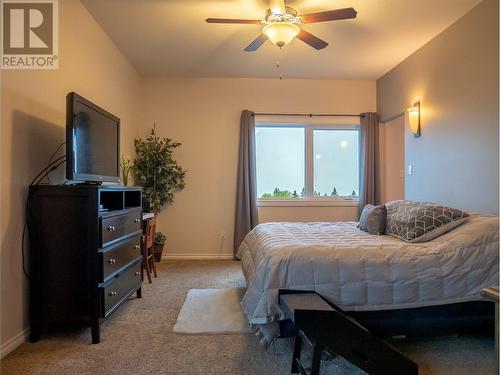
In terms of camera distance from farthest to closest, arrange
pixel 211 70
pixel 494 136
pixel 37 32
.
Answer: pixel 211 70 → pixel 494 136 → pixel 37 32

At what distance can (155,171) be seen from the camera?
15.1 feet

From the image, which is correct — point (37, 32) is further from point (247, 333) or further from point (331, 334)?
point (331, 334)

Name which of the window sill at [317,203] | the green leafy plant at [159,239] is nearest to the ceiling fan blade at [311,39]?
the window sill at [317,203]

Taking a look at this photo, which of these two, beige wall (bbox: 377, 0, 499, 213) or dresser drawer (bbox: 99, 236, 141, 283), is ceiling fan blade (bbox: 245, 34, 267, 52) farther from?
dresser drawer (bbox: 99, 236, 141, 283)

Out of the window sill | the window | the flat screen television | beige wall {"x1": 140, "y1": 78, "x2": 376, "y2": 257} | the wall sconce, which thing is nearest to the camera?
the flat screen television

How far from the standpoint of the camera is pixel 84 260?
2238mm

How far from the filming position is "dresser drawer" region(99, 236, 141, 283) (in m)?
2.29

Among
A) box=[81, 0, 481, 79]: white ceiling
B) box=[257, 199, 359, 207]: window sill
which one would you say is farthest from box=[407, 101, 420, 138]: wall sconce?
box=[257, 199, 359, 207]: window sill

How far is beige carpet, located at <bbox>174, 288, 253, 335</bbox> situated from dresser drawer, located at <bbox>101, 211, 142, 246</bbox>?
2.64ft

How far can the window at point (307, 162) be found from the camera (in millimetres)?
5133

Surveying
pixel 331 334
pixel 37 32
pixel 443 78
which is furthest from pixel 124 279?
pixel 443 78

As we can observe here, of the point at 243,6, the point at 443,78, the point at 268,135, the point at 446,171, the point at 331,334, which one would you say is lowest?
the point at 331,334

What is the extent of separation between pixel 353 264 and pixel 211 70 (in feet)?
11.5

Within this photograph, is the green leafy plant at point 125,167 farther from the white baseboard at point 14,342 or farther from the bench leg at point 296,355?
the bench leg at point 296,355
